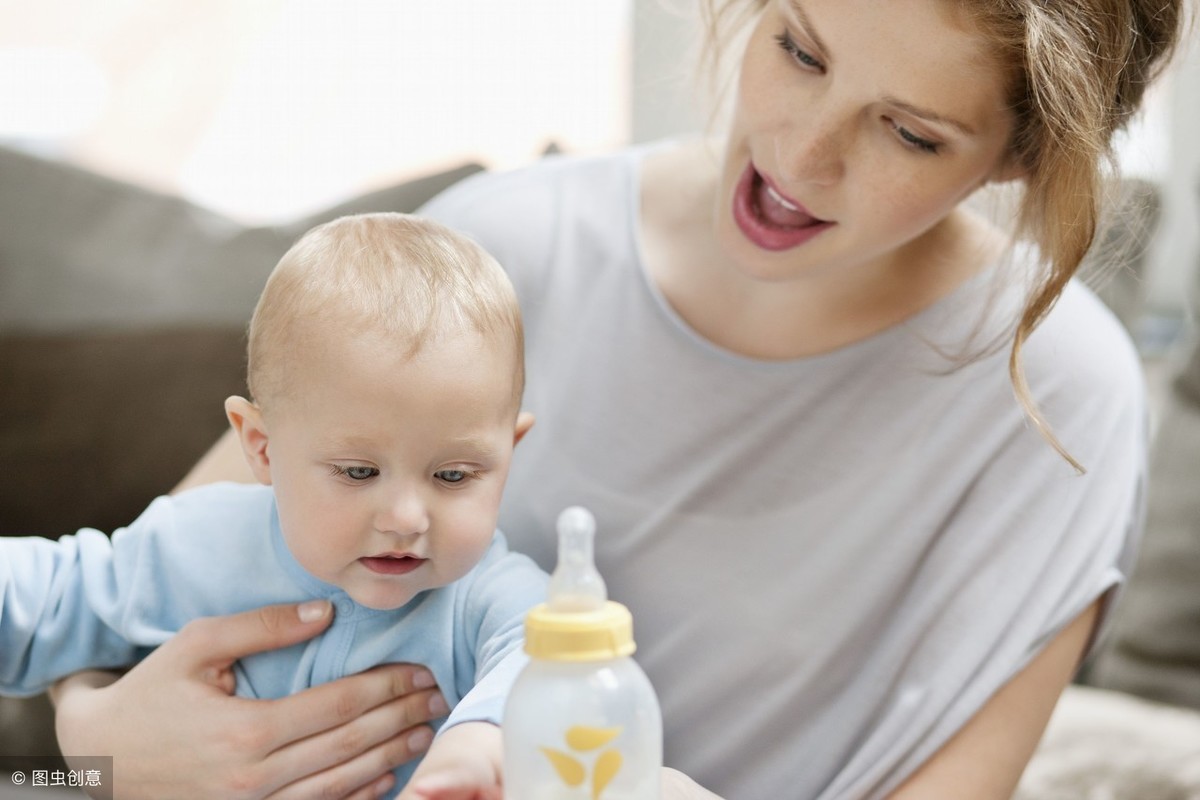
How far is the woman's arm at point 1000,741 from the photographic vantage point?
4.09ft

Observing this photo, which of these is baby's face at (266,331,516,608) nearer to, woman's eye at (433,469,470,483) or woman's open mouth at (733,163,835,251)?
woman's eye at (433,469,470,483)

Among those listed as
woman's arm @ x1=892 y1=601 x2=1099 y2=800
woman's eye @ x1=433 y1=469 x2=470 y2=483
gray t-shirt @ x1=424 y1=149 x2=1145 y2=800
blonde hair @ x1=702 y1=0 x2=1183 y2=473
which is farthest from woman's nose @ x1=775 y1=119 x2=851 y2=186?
woman's arm @ x1=892 y1=601 x2=1099 y2=800

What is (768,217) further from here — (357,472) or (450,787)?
(450,787)

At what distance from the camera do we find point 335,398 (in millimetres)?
938

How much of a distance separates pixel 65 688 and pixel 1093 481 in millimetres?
1032

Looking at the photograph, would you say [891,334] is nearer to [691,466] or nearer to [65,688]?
[691,466]

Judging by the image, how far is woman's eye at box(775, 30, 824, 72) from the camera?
3.81 ft

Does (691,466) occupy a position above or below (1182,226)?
below

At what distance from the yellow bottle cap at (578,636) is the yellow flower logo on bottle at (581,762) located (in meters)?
0.04

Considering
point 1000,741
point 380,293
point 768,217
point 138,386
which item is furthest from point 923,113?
point 138,386

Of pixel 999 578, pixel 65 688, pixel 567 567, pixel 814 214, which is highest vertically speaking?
pixel 814 214

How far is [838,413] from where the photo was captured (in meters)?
1.38

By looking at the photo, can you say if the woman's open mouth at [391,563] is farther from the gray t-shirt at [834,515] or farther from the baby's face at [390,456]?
the gray t-shirt at [834,515]

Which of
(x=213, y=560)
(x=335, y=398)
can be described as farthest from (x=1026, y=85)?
(x=213, y=560)
